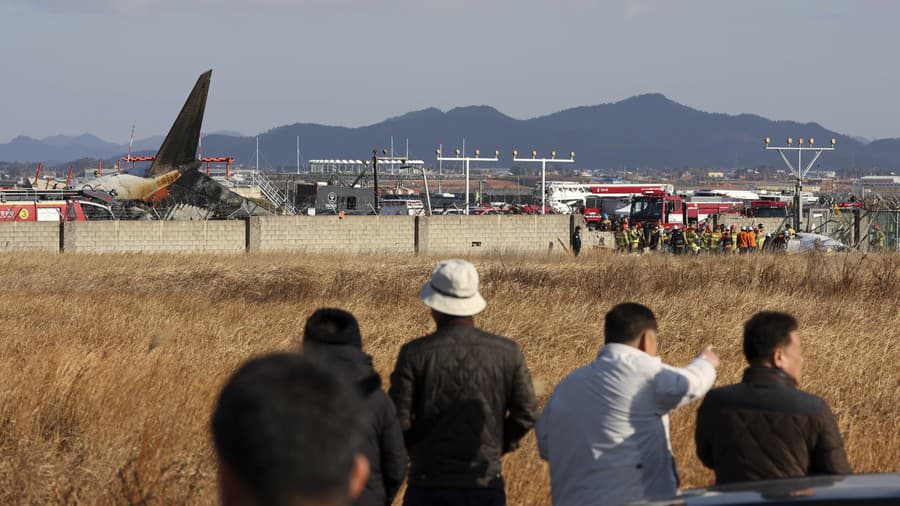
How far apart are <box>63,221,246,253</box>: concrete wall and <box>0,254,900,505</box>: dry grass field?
829 centimetres

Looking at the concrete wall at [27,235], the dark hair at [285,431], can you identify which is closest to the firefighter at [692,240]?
the concrete wall at [27,235]

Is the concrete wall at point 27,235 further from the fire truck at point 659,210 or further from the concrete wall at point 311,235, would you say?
the fire truck at point 659,210

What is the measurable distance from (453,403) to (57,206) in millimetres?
41379

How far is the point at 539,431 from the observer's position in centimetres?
533

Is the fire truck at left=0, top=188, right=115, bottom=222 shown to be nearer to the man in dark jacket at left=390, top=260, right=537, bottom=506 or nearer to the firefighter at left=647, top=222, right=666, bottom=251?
the firefighter at left=647, top=222, right=666, bottom=251

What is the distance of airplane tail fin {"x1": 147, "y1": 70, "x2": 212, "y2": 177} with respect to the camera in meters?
51.1

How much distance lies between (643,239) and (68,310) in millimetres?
26437

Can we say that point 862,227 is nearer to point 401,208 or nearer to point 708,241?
point 708,241

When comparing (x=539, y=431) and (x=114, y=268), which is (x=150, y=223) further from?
(x=539, y=431)

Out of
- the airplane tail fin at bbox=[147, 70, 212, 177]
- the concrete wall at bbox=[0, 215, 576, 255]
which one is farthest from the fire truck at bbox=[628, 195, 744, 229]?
the airplane tail fin at bbox=[147, 70, 212, 177]

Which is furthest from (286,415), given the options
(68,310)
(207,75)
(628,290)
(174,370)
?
(207,75)

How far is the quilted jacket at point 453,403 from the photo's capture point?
5.24m

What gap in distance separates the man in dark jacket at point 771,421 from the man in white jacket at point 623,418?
0.18 metres

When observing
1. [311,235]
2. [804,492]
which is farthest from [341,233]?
[804,492]
